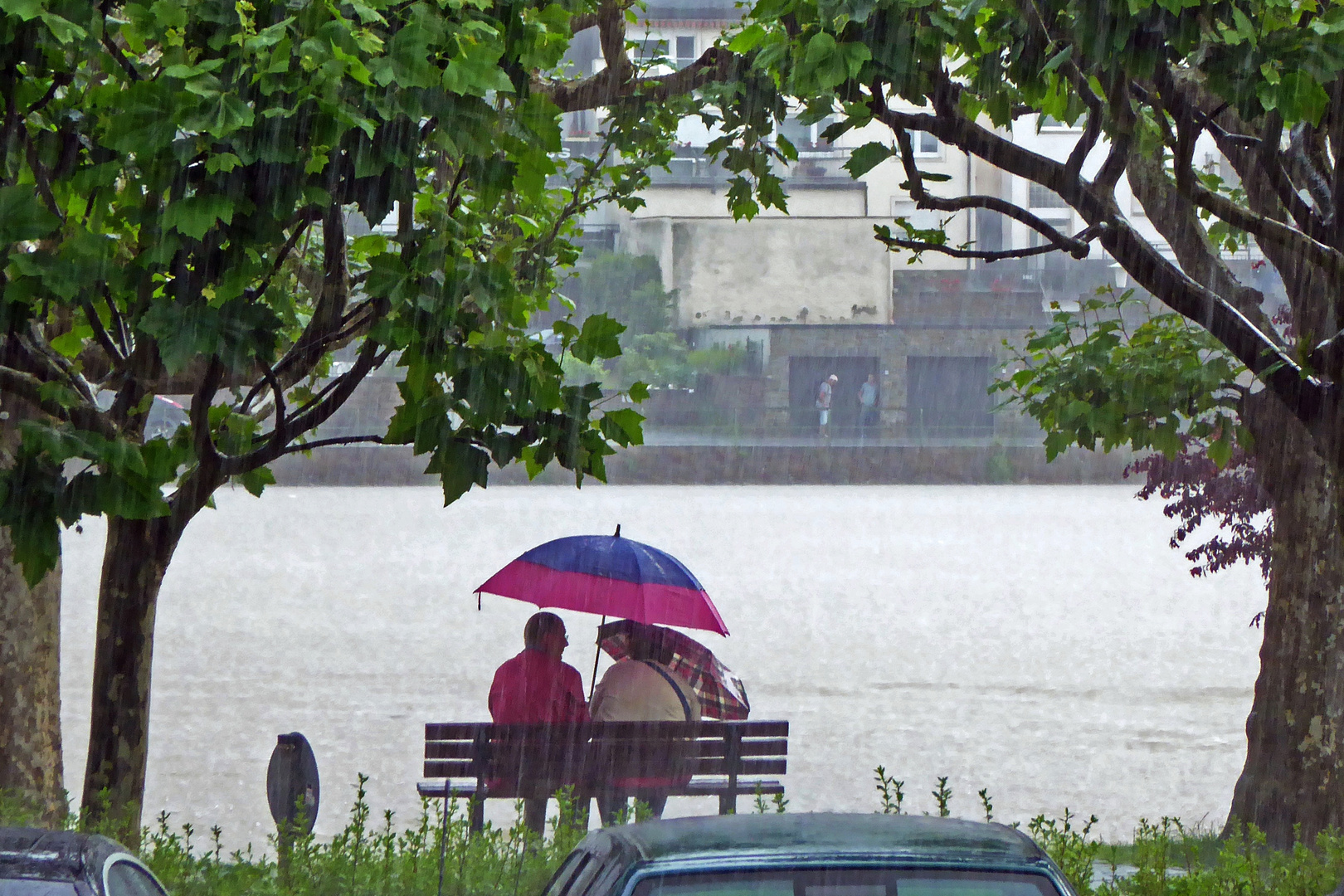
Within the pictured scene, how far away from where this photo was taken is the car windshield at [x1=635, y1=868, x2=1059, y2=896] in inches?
125

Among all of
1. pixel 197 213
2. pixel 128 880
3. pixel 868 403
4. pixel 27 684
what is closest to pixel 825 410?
pixel 868 403

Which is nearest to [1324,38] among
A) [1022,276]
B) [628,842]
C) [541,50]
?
[541,50]

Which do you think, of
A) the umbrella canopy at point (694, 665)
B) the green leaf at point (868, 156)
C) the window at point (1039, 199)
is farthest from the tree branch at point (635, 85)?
the window at point (1039, 199)

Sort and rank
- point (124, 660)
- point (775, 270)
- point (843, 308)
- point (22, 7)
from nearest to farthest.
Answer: point (22, 7), point (124, 660), point (775, 270), point (843, 308)

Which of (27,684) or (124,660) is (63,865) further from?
(27,684)

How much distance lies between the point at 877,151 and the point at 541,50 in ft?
4.52

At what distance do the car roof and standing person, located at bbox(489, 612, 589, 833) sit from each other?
389cm

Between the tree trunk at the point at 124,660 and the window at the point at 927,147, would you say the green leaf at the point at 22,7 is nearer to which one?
the tree trunk at the point at 124,660

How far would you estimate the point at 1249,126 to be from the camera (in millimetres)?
8156

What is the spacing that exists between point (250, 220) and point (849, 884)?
263 cm

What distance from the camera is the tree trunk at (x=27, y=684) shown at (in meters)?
7.21

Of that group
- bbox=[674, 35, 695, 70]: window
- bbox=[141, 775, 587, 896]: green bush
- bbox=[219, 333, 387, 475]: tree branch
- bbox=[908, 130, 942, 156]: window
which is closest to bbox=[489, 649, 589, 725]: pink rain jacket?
bbox=[141, 775, 587, 896]: green bush

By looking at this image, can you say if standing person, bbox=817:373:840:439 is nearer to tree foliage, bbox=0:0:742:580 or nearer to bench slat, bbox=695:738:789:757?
bench slat, bbox=695:738:789:757

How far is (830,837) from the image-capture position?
3408mm
